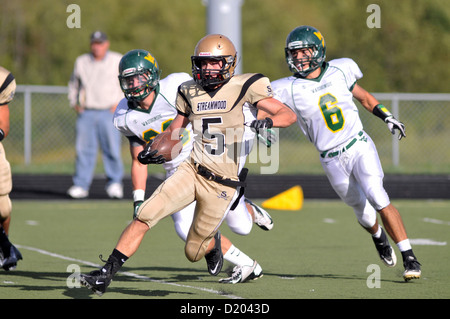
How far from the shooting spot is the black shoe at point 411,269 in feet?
20.1

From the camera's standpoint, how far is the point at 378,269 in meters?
6.83

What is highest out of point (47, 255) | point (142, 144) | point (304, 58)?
point (304, 58)

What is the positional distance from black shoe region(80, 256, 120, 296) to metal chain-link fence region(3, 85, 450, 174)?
1008 centimetres

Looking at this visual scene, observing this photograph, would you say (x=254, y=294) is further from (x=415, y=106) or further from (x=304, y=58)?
(x=415, y=106)

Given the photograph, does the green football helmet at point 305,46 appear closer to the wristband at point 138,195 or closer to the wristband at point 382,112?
the wristband at point 382,112

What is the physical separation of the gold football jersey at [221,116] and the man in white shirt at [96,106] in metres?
6.14

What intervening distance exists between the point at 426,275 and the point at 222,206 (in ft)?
5.89

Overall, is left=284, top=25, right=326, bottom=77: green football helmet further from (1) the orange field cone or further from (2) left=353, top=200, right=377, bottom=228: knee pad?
(1) the orange field cone

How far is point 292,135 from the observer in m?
16.7

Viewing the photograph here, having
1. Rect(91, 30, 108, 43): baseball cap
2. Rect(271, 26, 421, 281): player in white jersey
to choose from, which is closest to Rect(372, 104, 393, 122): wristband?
Rect(271, 26, 421, 281): player in white jersey

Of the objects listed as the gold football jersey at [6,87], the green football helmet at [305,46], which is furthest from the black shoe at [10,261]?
the green football helmet at [305,46]

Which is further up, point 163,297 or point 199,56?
point 199,56
